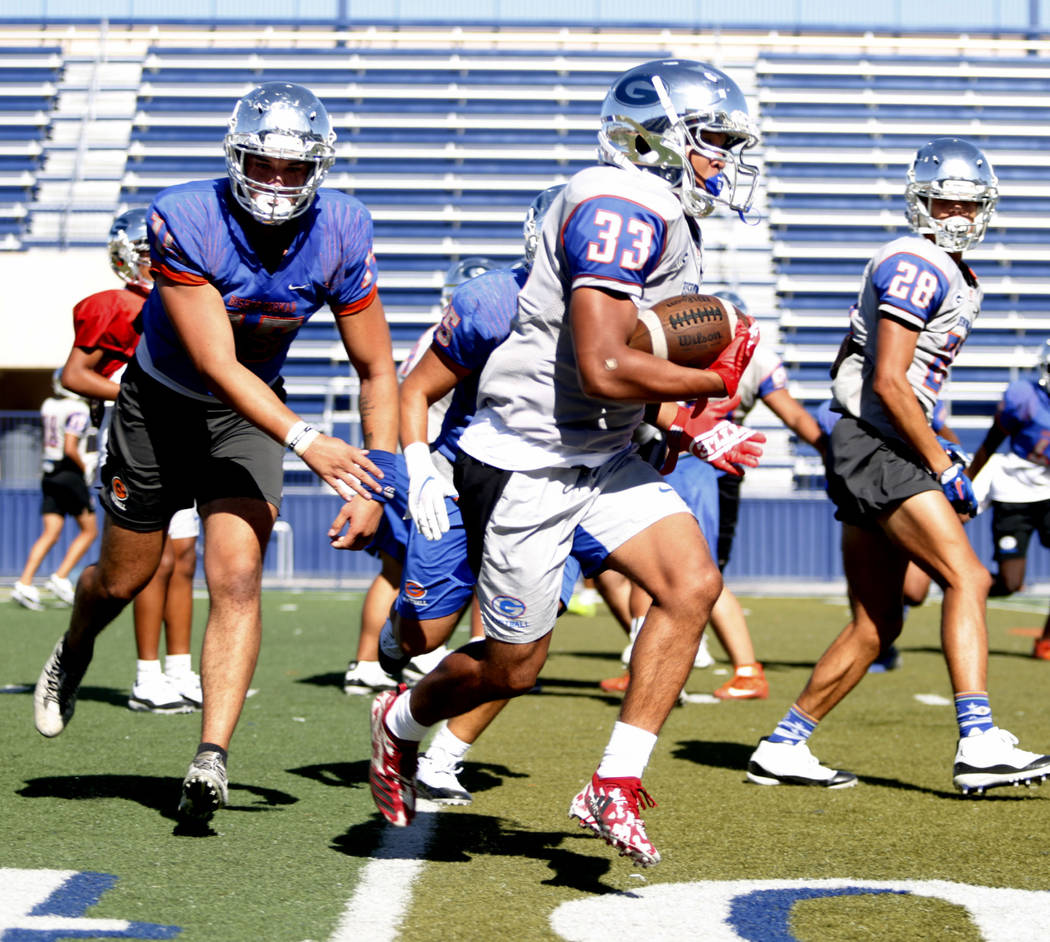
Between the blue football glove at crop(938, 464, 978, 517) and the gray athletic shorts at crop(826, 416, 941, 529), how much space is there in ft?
0.12

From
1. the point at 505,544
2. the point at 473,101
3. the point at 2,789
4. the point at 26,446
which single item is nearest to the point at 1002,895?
the point at 505,544

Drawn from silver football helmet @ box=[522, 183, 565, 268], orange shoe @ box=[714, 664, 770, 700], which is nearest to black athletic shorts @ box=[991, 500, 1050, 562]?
orange shoe @ box=[714, 664, 770, 700]

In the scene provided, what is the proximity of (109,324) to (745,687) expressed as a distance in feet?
10.3

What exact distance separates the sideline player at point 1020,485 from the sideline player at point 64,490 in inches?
253

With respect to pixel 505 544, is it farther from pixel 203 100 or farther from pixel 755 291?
pixel 203 100

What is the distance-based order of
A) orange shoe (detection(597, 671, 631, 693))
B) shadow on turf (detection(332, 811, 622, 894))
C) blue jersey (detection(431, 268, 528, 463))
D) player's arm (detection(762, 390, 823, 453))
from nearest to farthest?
shadow on turf (detection(332, 811, 622, 894))
blue jersey (detection(431, 268, 528, 463))
player's arm (detection(762, 390, 823, 453))
orange shoe (detection(597, 671, 631, 693))

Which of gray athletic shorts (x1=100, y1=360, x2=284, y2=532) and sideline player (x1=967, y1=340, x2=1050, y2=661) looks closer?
gray athletic shorts (x1=100, y1=360, x2=284, y2=532)

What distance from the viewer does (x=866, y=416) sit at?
440cm

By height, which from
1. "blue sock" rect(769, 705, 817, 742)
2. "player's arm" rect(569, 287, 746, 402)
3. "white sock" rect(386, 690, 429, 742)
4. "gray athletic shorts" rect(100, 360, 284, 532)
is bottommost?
"blue sock" rect(769, 705, 817, 742)

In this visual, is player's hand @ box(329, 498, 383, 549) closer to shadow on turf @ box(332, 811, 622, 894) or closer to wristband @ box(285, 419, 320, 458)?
wristband @ box(285, 419, 320, 458)

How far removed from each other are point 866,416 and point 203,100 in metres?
18.7

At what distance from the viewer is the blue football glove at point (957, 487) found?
418 centimetres

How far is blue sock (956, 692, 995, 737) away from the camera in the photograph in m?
4.07

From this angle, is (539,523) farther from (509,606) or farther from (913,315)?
(913,315)
